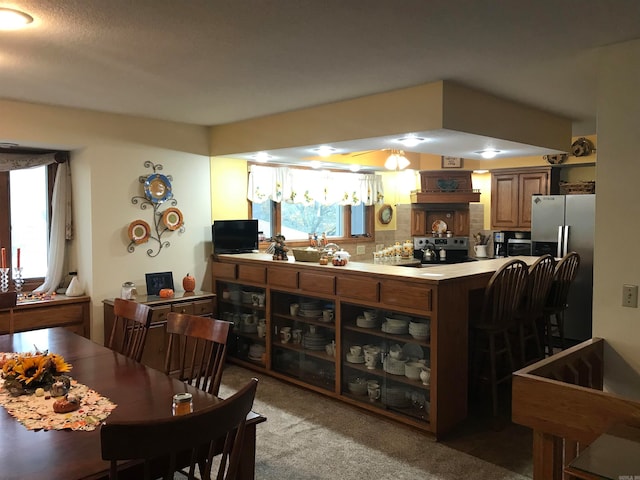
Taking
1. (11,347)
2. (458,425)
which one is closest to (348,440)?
(458,425)

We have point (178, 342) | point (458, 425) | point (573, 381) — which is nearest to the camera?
point (573, 381)

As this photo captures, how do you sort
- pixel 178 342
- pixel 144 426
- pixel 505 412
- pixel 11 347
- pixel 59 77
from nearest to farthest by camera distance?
pixel 144 426 → pixel 11 347 → pixel 59 77 → pixel 505 412 → pixel 178 342

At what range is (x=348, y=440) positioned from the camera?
3396mm

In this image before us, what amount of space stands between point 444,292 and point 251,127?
2409mm

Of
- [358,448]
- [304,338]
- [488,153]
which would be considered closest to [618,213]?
[358,448]

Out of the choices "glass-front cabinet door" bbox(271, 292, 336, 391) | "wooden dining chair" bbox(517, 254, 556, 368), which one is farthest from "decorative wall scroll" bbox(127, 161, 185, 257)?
"wooden dining chair" bbox(517, 254, 556, 368)

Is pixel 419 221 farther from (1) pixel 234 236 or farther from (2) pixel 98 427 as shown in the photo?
(2) pixel 98 427

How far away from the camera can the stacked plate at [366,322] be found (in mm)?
3859

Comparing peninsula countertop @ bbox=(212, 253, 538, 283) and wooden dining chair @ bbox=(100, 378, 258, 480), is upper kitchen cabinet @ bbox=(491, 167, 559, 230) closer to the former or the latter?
peninsula countertop @ bbox=(212, 253, 538, 283)

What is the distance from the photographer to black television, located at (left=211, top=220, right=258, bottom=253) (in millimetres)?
5156

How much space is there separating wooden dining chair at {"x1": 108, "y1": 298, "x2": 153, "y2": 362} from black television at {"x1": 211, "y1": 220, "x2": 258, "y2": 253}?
199 cm

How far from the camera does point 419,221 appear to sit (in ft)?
23.9

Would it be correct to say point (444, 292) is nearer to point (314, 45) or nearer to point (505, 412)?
point (505, 412)

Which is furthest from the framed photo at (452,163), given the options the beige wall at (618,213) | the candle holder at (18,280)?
the candle holder at (18,280)
